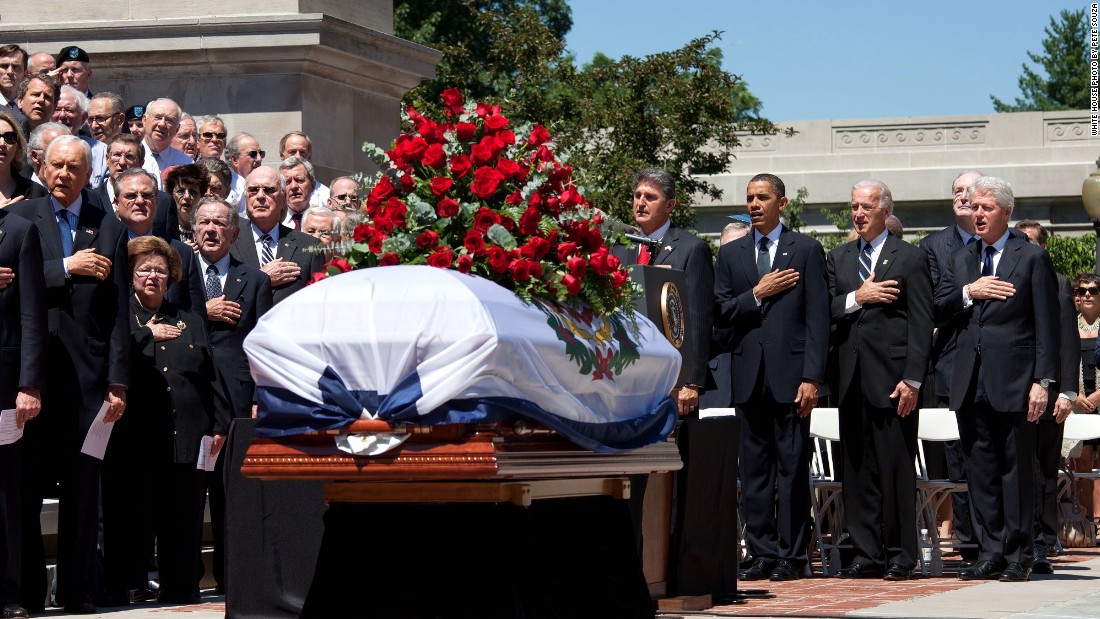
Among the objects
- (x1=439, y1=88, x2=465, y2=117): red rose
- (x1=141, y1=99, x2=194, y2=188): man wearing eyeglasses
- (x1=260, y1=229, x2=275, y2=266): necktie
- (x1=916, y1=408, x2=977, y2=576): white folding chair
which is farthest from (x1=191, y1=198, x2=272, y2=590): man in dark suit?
(x1=916, y1=408, x2=977, y2=576): white folding chair

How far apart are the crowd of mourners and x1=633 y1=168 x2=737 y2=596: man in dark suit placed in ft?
6.06

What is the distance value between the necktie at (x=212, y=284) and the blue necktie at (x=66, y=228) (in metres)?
1.21

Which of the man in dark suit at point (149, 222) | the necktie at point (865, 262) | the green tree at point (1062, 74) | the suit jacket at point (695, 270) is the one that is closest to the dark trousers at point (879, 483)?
the necktie at point (865, 262)

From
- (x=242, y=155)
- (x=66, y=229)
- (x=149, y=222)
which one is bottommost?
(x=66, y=229)

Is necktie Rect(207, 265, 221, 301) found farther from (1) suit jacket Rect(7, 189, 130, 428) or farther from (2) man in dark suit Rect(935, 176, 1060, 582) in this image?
(2) man in dark suit Rect(935, 176, 1060, 582)

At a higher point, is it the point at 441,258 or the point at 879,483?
the point at 441,258

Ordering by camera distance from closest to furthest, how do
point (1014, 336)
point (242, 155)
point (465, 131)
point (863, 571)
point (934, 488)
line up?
point (465, 131), point (1014, 336), point (863, 571), point (934, 488), point (242, 155)

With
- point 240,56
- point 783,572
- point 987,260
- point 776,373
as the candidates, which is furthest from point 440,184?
point 240,56

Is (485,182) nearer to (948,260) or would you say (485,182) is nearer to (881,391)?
(881,391)

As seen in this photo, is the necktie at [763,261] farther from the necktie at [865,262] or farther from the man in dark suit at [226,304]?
the man in dark suit at [226,304]

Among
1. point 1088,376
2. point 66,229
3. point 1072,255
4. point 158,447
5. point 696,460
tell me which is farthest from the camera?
point 1072,255

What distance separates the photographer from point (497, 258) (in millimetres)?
7168

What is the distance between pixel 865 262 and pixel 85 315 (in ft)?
17.2

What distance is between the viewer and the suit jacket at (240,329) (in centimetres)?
1065
